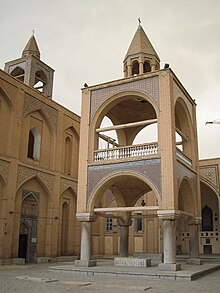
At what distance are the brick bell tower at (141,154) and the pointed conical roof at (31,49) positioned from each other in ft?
28.8

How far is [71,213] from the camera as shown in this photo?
2361 cm

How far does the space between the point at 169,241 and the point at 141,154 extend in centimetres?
374

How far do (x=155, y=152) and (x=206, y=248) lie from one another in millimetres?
16183

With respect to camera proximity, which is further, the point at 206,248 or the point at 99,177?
the point at 206,248

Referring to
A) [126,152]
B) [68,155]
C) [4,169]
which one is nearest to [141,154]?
[126,152]

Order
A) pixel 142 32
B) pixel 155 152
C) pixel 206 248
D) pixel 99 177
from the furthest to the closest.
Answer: pixel 206 248
pixel 142 32
pixel 99 177
pixel 155 152

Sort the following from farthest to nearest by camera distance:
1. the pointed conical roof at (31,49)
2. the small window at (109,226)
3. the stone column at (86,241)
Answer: the small window at (109,226) < the pointed conical roof at (31,49) < the stone column at (86,241)

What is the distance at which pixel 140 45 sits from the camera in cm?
1830

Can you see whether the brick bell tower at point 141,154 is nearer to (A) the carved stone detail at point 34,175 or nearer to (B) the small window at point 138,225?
(A) the carved stone detail at point 34,175

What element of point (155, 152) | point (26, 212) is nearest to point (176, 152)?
point (155, 152)

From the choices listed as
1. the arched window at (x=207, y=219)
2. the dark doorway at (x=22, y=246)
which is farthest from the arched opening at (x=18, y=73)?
the arched window at (x=207, y=219)

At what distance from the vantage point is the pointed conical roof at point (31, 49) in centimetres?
2497

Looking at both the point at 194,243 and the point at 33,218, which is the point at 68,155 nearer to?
the point at 33,218

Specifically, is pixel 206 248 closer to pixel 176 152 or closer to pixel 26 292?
pixel 176 152
